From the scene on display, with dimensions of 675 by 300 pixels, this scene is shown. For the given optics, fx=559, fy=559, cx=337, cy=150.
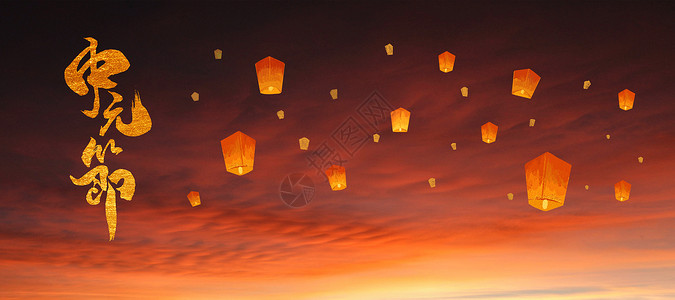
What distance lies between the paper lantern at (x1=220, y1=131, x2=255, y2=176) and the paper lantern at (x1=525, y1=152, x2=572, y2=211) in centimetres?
330

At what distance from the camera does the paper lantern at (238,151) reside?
269 inches

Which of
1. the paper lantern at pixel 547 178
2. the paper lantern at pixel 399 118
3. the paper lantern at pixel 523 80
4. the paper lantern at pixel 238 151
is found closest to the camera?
the paper lantern at pixel 547 178

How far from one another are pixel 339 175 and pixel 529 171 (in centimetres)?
357

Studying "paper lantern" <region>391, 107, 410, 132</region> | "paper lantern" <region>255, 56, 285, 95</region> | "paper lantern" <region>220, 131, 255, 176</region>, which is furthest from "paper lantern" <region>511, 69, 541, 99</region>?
"paper lantern" <region>220, 131, 255, 176</region>

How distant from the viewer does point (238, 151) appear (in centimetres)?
683

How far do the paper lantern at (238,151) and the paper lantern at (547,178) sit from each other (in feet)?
10.8

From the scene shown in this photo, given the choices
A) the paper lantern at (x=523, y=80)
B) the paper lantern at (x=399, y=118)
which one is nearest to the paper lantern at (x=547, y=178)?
the paper lantern at (x=523, y=80)

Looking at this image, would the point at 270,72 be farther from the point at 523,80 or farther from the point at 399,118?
the point at 523,80

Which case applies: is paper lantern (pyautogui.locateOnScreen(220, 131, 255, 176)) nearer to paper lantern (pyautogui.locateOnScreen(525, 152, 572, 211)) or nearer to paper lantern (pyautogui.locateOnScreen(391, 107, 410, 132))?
paper lantern (pyautogui.locateOnScreen(391, 107, 410, 132))

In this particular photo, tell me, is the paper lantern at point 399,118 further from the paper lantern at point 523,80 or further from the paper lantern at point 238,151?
the paper lantern at point 238,151

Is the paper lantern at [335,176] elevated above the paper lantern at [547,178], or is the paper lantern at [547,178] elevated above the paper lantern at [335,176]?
the paper lantern at [335,176]

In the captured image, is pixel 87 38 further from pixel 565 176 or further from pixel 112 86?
pixel 565 176

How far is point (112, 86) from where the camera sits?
8.98 meters

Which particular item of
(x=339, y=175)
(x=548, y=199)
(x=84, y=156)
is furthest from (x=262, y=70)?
(x=84, y=156)
